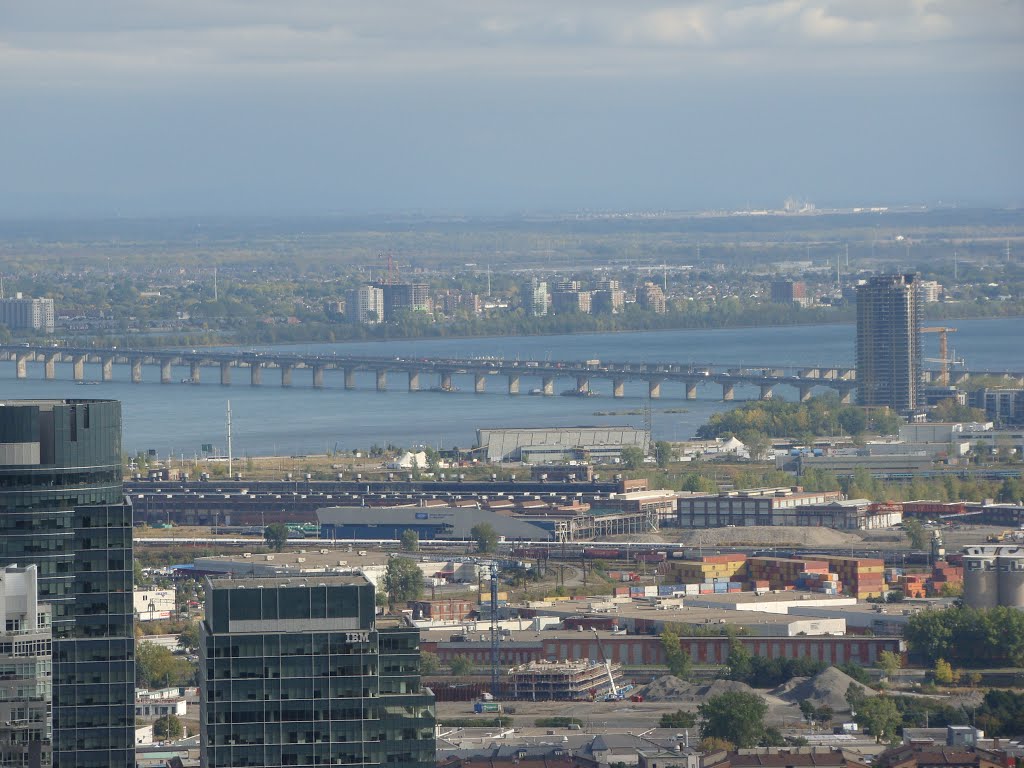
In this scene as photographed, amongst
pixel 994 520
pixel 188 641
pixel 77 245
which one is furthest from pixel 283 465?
pixel 77 245

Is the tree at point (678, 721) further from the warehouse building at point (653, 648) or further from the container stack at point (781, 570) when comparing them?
the container stack at point (781, 570)

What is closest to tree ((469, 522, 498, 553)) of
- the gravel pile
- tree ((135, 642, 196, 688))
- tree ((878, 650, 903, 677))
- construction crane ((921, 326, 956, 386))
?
the gravel pile

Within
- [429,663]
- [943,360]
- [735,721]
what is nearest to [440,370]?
[943,360]

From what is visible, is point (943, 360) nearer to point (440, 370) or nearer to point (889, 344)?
point (889, 344)

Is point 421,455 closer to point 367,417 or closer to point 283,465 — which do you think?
point 283,465

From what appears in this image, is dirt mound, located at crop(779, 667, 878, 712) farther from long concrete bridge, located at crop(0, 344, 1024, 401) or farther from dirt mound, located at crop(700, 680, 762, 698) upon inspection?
long concrete bridge, located at crop(0, 344, 1024, 401)
